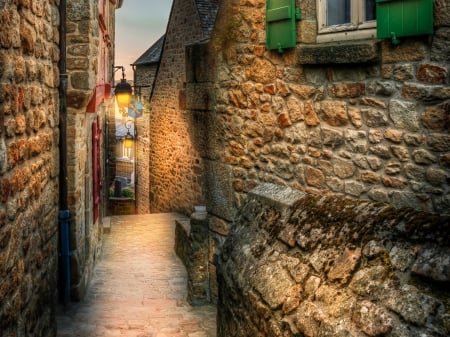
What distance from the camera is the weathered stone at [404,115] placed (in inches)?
145

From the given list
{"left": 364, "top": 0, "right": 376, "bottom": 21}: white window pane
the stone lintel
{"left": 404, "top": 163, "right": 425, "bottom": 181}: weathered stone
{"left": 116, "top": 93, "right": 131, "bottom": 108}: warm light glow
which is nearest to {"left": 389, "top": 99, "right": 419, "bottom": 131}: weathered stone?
{"left": 404, "top": 163, "right": 425, "bottom": 181}: weathered stone

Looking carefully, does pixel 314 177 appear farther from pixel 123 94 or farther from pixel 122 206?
pixel 122 206

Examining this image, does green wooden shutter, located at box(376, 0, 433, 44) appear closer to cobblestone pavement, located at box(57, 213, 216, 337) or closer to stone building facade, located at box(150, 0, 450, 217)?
stone building facade, located at box(150, 0, 450, 217)

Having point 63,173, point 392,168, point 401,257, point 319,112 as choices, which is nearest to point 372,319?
point 401,257

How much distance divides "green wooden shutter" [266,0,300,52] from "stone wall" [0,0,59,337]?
183 cm

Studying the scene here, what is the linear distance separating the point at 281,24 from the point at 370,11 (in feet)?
2.97

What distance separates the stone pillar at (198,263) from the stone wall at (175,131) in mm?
6288

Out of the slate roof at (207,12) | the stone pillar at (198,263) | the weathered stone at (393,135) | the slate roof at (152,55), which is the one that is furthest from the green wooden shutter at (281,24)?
the slate roof at (152,55)

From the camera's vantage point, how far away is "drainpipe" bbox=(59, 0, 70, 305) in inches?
257

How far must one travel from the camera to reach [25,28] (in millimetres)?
3793

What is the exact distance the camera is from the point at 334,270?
11.2 feet

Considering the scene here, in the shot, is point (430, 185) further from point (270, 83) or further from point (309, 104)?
point (270, 83)

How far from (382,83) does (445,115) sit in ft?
1.83

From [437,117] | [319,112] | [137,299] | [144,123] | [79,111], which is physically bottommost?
[137,299]
